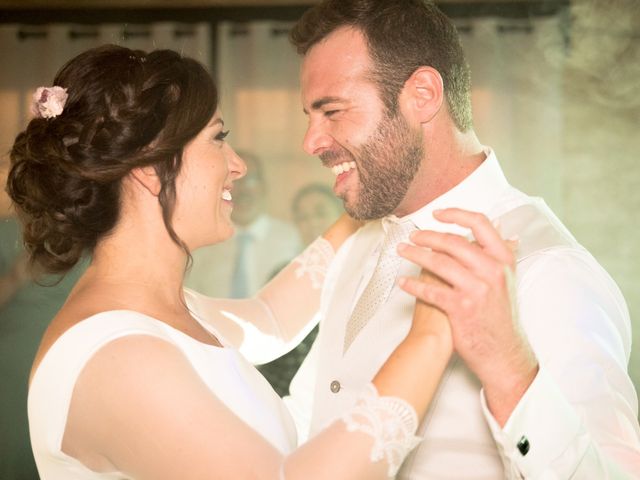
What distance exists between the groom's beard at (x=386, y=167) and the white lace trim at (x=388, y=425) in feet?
2.27

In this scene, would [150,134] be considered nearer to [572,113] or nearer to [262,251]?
[262,251]

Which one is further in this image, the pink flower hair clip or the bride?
the pink flower hair clip

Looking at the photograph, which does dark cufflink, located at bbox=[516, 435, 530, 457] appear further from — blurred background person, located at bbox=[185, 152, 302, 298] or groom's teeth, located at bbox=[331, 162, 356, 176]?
blurred background person, located at bbox=[185, 152, 302, 298]

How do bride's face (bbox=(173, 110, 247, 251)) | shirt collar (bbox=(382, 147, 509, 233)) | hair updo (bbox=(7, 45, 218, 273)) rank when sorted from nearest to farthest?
hair updo (bbox=(7, 45, 218, 273)) → bride's face (bbox=(173, 110, 247, 251)) → shirt collar (bbox=(382, 147, 509, 233))

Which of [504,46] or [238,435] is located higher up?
[504,46]

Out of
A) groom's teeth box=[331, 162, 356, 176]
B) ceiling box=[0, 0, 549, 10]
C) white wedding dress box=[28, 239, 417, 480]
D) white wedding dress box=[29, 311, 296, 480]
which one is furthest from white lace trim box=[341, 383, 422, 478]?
ceiling box=[0, 0, 549, 10]

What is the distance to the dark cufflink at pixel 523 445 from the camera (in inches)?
52.6

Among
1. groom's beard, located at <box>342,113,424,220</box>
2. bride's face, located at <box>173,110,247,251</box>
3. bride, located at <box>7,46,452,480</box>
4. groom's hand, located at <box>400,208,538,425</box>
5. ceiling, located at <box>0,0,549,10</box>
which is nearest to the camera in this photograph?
groom's hand, located at <box>400,208,538,425</box>

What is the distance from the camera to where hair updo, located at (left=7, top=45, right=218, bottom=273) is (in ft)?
5.18

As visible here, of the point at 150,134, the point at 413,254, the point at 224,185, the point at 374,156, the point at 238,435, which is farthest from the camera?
the point at 374,156

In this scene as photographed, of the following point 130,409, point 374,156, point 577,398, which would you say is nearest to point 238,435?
point 130,409

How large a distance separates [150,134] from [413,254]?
0.63 m

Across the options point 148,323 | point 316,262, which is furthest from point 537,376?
point 316,262

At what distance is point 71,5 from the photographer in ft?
18.1
